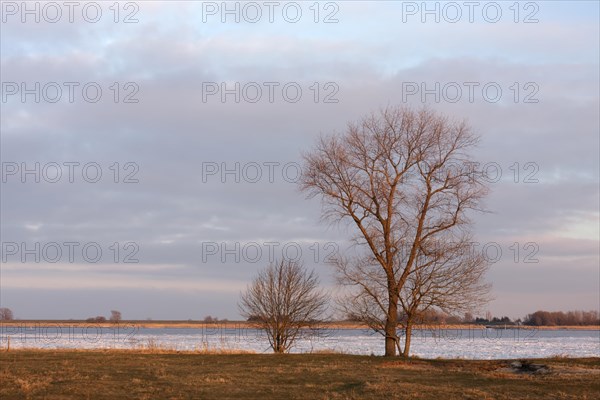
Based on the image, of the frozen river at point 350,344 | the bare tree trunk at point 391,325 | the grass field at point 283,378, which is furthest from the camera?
the frozen river at point 350,344

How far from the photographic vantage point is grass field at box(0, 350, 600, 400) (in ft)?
59.4

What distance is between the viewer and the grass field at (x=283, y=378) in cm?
1809

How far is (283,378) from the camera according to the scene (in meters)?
21.1

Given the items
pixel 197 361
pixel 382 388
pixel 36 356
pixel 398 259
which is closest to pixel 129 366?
pixel 197 361

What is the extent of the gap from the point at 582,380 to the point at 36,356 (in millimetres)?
19775

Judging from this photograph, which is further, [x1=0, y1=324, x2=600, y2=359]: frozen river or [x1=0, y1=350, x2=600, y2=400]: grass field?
[x1=0, y1=324, x2=600, y2=359]: frozen river

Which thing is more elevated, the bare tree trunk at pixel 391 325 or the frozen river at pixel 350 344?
the bare tree trunk at pixel 391 325

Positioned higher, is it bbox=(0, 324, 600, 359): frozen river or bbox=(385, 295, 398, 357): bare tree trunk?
bbox=(385, 295, 398, 357): bare tree trunk

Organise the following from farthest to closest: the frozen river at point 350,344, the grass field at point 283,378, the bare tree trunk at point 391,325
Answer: the frozen river at point 350,344
the bare tree trunk at point 391,325
the grass field at point 283,378

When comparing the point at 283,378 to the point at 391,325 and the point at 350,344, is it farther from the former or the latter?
the point at 350,344

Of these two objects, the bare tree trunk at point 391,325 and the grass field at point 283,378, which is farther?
the bare tree trunk at point 391,325

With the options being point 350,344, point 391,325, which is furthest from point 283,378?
point 350,344

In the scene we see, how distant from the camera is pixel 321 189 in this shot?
29.5m

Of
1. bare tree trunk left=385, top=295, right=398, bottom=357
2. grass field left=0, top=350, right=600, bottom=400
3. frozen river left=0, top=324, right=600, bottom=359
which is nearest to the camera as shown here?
grass field left=0, top=350, right=600, bottom=400
